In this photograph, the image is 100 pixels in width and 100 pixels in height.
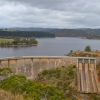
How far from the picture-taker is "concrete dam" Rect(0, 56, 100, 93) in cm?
2323

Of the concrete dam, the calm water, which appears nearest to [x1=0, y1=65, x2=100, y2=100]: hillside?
the concrete dam

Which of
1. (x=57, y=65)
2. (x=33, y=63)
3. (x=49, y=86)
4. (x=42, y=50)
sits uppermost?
(x=49, y=86)

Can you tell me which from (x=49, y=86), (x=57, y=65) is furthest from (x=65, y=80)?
(x=49, y=86)

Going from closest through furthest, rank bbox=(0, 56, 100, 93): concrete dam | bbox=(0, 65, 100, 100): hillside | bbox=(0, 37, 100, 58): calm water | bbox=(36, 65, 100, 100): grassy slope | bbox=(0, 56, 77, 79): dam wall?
bbox=(0, 65, 100, 100): hillside
bbox=(36, 65, 100, 100): grassy slope
bbox=(0, 56, 100, 93): concrete dam
bbox=(0, 56, 77, 79): dam wall
bbox=(0, 37, 100, 58): calm water

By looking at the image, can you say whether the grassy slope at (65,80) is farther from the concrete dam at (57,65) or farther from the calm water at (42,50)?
the calm water at (42,50)

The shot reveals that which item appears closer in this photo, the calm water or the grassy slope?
the grassy slope

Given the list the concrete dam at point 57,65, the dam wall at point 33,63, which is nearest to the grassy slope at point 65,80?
the concrete dam at point 57,65

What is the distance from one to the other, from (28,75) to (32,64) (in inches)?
55.9

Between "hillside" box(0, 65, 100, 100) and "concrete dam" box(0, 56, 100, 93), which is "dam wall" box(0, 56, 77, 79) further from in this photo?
"hillside" box(0, 65, 100, 100)

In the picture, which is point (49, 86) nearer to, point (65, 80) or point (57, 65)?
point (65, 80)

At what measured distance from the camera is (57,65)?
88.7 feet

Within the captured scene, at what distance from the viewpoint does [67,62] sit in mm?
27188

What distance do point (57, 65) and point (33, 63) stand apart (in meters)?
3.03

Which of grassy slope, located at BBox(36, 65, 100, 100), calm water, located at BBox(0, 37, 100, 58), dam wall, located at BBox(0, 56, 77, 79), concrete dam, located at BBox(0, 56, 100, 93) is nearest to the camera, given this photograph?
grassy slope, located at BBox(36, 65, 100, 100)
